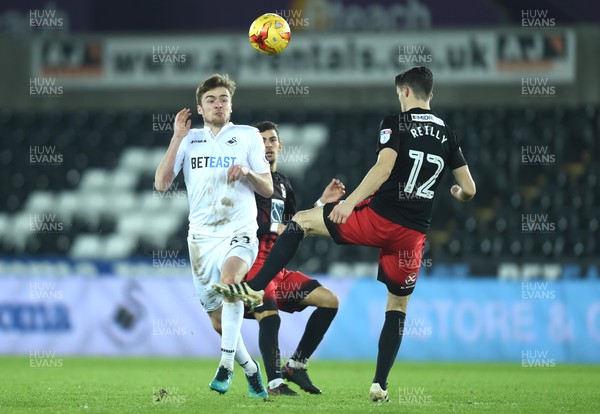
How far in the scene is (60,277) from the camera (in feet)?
47.5

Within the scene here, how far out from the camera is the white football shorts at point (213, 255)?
7785 millimetres

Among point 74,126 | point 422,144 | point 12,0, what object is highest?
point 12,0

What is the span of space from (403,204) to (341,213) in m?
0.48

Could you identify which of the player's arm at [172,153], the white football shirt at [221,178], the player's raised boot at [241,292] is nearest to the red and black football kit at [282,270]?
the white football shirt at [221,178]

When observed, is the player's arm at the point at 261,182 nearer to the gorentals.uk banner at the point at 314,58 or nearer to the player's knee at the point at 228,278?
the player's knee at the point at 228,278

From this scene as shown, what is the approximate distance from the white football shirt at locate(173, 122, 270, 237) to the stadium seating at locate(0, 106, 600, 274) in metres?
8.33

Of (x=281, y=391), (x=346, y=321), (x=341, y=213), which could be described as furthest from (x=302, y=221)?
(x=346, y=321)

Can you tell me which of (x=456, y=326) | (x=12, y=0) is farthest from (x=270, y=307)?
(x=12, y=0)

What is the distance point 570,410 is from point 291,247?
7.19ft

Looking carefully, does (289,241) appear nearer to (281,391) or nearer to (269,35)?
(281,391)

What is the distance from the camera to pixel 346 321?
14281mm

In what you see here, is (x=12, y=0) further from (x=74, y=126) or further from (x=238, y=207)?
(x=238, y=207)

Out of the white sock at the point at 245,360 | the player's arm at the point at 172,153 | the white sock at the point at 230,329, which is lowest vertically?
the white sock at the point at 245,360

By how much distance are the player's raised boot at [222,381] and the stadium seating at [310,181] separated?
8.68 metres
